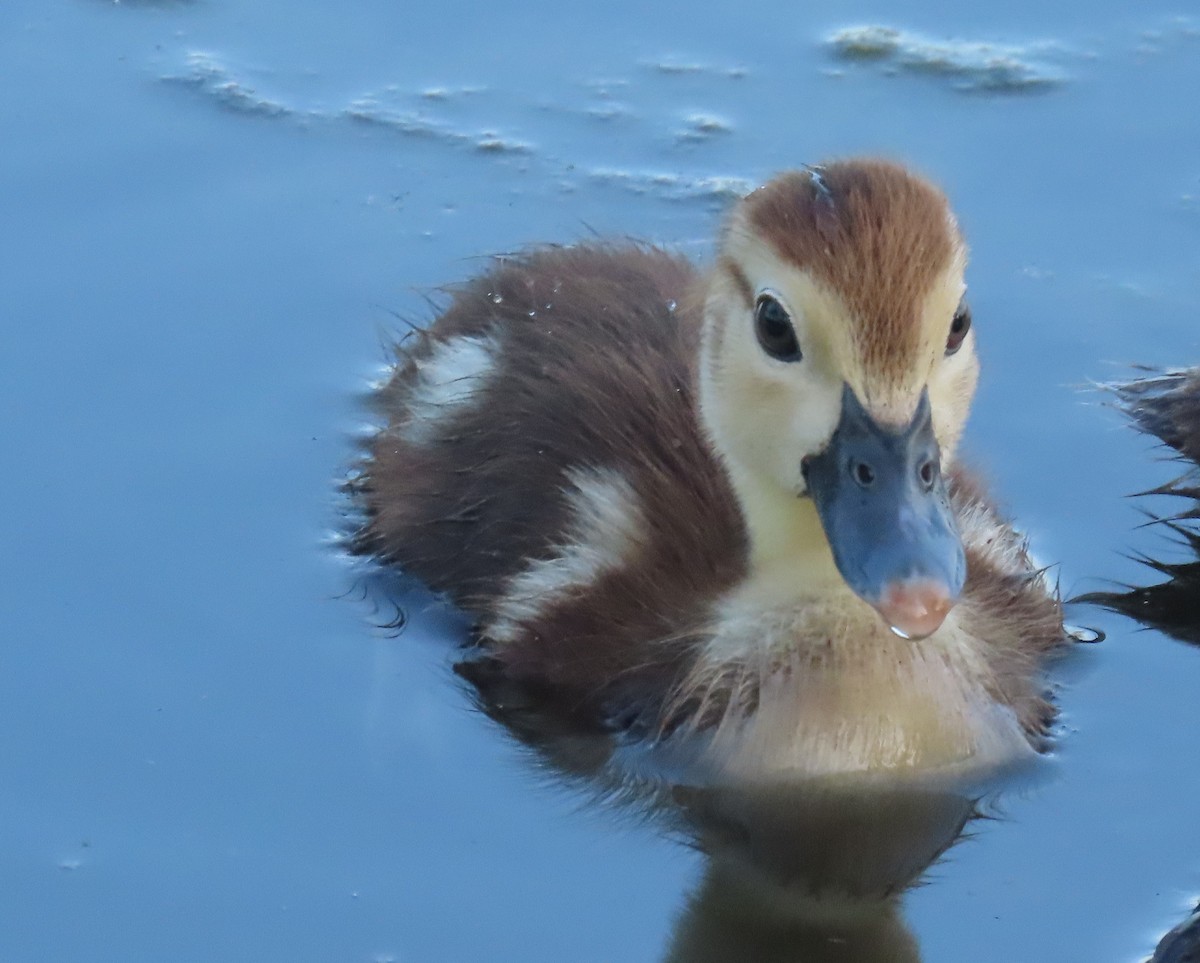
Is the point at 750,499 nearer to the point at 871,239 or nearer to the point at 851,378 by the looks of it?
the point at 851,378

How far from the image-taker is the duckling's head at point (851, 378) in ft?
13.4

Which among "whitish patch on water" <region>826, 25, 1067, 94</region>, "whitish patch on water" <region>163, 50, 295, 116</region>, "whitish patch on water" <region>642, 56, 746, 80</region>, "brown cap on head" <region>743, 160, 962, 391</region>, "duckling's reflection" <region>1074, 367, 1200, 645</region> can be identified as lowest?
"duckling's reflection" <region>1074, 367, 1200, 645</region>

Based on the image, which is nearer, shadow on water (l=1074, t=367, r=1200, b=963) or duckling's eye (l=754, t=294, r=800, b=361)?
duckling's eye (l=754, t=294, r=800, b=361)

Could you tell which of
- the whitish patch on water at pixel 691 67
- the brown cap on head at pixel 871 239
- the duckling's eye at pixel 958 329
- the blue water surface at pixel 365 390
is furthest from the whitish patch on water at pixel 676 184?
the duckling's eye at pixel 958 329

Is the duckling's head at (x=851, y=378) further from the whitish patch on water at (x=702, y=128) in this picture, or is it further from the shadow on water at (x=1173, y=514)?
the whitish patch on water at (x=702, y=128)

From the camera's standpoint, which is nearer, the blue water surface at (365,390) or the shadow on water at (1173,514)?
the blue water surface at (365,390)

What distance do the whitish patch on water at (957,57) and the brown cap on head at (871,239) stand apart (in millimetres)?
2728

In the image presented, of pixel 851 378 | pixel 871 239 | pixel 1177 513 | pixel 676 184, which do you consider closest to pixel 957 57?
pixel 676 184

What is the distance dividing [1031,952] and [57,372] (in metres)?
2.86

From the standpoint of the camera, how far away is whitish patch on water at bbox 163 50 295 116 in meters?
6.89

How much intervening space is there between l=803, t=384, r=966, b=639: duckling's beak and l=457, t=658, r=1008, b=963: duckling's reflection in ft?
1.93

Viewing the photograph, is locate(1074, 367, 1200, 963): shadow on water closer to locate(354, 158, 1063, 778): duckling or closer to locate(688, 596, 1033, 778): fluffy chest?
locate(354, 158, 1063, 778): duckling

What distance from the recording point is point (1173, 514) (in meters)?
5.51

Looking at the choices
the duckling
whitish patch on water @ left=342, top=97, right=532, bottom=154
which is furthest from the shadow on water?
whitish patch on water @ left=342, top=97, right=532, bottom=154
